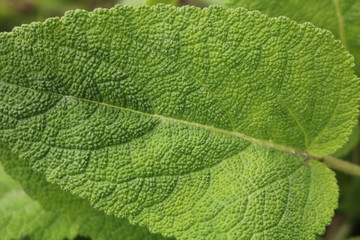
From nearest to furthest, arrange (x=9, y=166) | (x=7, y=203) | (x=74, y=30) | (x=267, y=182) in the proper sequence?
1. (x=74, y=30)
2. (x=267, y=182)
3. (x=9, y=166)
4. (x=7, y=203)

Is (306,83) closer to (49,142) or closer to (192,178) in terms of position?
(192,178)

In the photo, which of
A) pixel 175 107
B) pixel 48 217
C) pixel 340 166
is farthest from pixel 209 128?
pixel 48 217

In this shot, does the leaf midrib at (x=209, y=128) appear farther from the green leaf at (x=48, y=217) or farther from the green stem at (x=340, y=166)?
the green leaf at (x=48, y=217)

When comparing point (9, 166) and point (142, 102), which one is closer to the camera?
point (142, 102)

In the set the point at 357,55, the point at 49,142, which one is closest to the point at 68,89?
the point at 49,142

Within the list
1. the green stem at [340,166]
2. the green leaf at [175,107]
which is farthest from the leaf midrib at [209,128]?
the green stem at [340,166]
